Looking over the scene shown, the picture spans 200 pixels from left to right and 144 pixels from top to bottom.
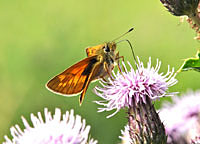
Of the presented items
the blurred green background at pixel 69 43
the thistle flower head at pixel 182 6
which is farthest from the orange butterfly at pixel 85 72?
the blurred green background at pixel 69 43

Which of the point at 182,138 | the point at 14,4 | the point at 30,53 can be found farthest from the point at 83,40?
the point at 182,138

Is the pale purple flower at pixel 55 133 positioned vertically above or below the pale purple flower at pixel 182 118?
above

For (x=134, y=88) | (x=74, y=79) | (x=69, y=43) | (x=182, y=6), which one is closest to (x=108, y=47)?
(x=74, y=79)

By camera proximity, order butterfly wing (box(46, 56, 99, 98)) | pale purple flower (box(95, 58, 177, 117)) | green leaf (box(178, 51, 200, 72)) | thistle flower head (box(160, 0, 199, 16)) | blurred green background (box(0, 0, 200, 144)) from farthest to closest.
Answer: blurred green background (box(0, 0, 200, 144)), butterfly wing (box(46, 56, 99, 98)), pale purple flower (box(95, 58, 177, 117)), thistle flower head (box(160, 0, 199, 16)), green leaf (box(178, 51, 200, 72))

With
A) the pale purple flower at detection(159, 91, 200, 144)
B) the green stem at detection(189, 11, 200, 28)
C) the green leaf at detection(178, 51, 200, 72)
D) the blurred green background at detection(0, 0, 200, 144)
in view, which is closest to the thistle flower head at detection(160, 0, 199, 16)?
the green stem at detection(189, 11, 200, 28)

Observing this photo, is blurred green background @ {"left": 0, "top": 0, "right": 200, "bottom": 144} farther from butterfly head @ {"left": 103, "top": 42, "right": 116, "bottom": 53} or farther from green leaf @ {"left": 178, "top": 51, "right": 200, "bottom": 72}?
green leaf @ {"left": 178, "top": 51, "right": 200, "bottom": 72}

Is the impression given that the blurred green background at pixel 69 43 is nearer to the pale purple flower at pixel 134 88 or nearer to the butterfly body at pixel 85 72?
the butterfly body at pixel 85 72

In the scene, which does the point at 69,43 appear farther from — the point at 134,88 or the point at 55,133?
the point at 55,133

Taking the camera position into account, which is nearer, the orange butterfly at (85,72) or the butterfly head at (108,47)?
the orange butterfly at (85,72)
